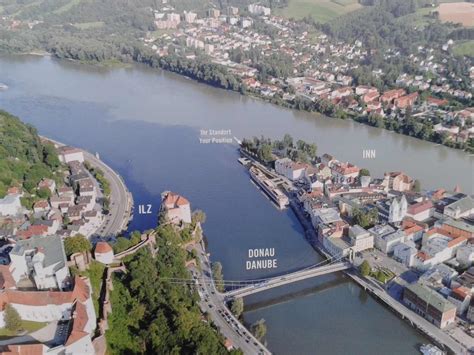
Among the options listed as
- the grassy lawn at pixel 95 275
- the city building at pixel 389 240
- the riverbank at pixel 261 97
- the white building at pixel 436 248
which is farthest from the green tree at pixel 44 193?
the riverbank at pixel 261 97

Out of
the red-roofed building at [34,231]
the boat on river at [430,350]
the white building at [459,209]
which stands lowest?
Result: the boat on river at [430,350]

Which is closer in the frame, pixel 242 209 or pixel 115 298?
pixel 115 298

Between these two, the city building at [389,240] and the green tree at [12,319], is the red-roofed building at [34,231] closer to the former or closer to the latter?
the green tree at [12,319]

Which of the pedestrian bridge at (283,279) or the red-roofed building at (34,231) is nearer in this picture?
the pedestrian bridge at (283,279)

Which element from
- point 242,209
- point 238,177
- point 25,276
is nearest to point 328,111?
point 238,177

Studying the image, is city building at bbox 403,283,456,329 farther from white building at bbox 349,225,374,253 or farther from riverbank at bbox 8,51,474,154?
riverbank at bbox 8,51,474,154

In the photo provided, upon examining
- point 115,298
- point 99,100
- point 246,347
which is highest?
point 99,100

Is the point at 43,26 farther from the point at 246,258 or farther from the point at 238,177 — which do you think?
the point at 246,258
